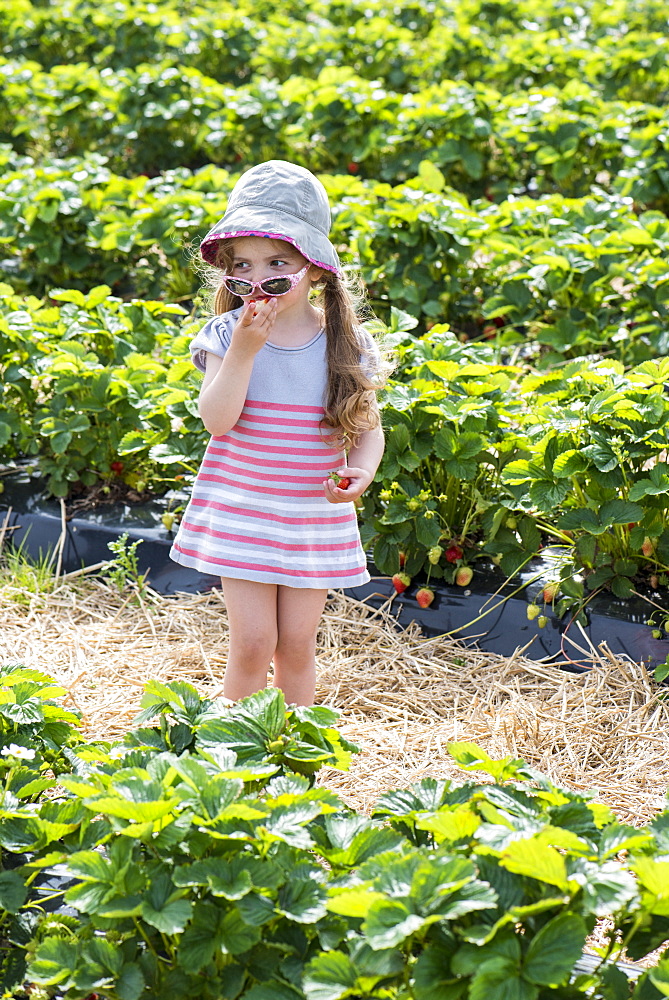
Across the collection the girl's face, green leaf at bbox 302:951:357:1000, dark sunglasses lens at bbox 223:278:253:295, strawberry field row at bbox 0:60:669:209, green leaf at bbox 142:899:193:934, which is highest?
strawberry field row at bbox 0:60:669:209

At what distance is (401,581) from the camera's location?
3086 millimetres

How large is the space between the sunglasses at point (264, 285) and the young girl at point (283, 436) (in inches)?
2.0

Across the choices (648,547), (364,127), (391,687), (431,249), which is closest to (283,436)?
(391,687)

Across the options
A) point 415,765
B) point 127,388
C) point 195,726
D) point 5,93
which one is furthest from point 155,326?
point 5,93

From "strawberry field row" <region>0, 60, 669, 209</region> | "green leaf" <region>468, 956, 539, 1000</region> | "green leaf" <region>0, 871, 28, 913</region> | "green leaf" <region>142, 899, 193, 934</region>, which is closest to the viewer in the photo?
"green leaf" <region>468, 956, 539, 1000</region>

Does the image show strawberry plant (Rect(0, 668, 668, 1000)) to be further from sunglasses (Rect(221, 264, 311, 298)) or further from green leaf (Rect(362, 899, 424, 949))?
sunglasses (Rect(221, 264, 311, 298))

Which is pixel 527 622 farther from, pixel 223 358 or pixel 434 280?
pixel 434 280

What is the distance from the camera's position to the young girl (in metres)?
2.18

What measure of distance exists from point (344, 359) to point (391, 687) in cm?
101

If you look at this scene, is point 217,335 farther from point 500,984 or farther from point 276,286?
point 500,984

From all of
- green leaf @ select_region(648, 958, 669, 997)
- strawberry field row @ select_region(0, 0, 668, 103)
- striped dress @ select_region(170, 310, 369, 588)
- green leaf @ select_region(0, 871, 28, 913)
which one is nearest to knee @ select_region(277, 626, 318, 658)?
striped dress @ select_region(170, 310, 369, 588)

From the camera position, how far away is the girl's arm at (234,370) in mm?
2061

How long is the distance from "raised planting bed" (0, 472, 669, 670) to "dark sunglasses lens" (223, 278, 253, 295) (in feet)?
4.22

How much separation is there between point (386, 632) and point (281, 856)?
4.93 feet
